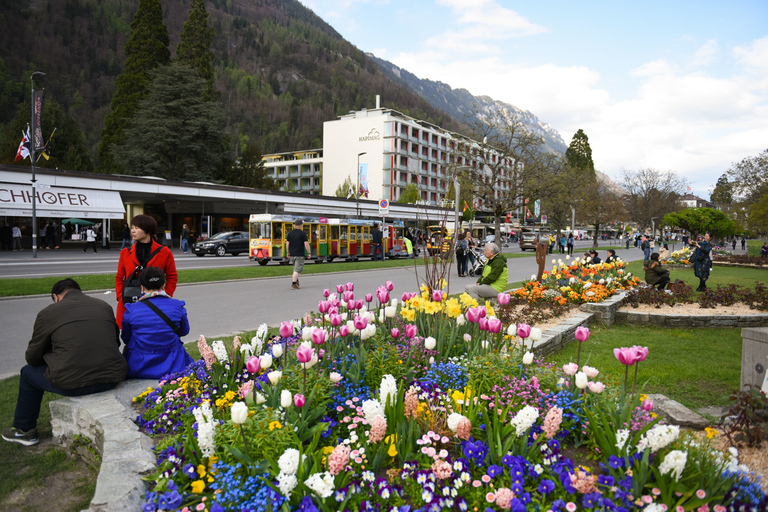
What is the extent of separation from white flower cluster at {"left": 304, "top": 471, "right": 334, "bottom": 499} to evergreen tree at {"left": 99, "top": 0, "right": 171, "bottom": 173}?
54.2 metres

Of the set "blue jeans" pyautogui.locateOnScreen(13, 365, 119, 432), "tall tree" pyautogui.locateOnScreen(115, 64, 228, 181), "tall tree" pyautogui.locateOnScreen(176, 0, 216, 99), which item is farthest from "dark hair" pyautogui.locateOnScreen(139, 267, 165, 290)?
"tall tree" pyautogui.locateOnScreen(176, 0, 216, 99)

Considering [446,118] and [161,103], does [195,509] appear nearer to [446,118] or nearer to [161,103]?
[161,103]

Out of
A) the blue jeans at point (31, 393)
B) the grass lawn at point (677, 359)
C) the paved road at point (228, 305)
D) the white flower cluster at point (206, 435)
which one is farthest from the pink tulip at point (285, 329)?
the paved road at point (228, 305)

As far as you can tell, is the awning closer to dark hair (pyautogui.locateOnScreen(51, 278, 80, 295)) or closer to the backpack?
the backpack

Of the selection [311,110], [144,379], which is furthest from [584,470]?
[311,110]

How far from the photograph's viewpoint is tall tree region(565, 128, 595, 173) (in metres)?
77.8

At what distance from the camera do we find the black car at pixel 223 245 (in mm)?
31672

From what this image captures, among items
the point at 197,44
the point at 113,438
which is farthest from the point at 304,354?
the point at 197,44

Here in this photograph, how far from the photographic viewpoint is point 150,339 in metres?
4.28

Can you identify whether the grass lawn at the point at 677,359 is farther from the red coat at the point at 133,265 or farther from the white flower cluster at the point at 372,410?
the red coat at the point at 133,265

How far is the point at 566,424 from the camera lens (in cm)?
308

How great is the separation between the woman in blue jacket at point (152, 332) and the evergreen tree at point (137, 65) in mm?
51424

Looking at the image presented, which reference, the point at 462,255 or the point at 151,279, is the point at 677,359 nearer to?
the point at 151,279

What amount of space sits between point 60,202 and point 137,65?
25.3 metres
